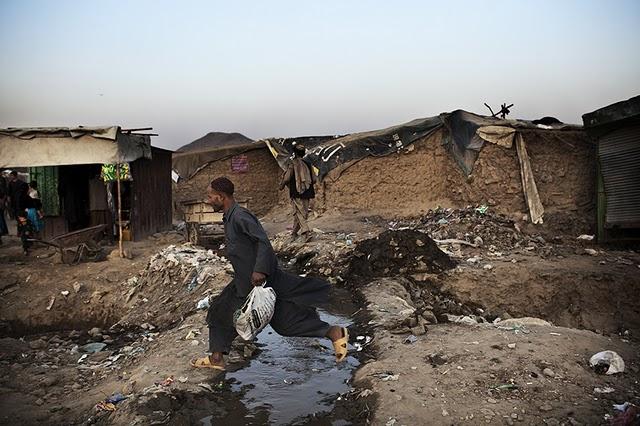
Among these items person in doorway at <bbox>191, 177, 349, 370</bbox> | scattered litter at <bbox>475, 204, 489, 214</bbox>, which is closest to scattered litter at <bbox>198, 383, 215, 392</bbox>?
person in doorway at <bbox>191, 177, 349, 370</bbox>

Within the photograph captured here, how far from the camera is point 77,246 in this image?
32.5 ft

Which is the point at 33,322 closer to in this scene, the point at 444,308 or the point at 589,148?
the point at 444,308

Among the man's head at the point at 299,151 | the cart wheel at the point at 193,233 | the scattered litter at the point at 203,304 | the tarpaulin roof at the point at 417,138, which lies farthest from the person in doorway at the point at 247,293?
the tarpaulin roof at the point at 417,138

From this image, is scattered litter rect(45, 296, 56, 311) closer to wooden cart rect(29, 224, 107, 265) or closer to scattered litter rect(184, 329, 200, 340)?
wooden cart rect(29, 224, 107, 265)

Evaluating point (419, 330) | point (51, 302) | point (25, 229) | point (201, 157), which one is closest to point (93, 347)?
point (51, 302)

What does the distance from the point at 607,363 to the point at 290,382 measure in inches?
95.0

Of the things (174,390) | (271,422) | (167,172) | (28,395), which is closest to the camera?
(271,422)

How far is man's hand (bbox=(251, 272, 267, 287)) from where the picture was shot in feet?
12.7

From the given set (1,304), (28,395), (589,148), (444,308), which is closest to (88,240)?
(1,304)

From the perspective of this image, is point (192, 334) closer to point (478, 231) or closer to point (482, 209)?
point (478, 231)

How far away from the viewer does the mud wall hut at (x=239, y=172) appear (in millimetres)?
17375

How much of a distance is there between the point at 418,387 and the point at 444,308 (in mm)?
3467

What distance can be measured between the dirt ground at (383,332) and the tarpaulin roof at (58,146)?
199 centimetres

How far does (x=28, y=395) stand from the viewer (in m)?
4.85
